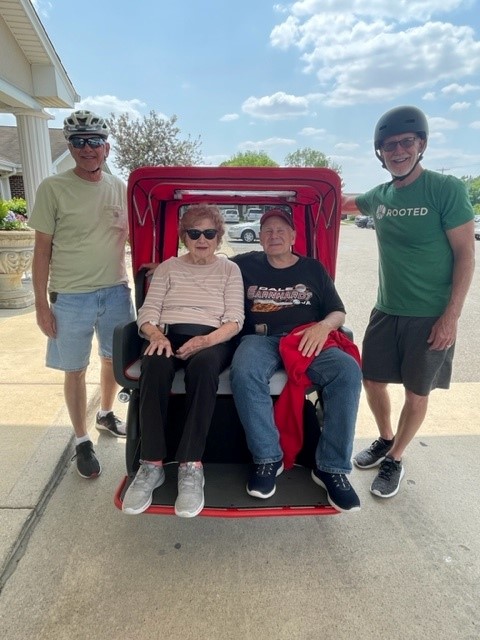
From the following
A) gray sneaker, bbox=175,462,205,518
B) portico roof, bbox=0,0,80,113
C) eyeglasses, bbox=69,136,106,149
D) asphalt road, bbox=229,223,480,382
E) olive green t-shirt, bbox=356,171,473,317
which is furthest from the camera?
portico roof, bbox=0,0,80,113

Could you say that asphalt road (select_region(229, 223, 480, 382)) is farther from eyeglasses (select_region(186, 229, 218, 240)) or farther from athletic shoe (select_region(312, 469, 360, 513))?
athletic shoe (select_region(312, 469, 360, 513))

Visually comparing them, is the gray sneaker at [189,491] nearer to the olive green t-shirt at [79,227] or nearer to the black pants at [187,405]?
the black pants at [187,405]

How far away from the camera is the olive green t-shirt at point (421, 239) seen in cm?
218

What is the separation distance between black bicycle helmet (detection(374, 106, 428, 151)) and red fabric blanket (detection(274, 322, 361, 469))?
1215 mm

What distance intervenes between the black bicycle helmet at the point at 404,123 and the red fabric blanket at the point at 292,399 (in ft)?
3.99

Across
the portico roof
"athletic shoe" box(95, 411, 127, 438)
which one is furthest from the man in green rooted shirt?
the portico roof

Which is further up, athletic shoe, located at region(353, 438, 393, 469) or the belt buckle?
the belt buckle

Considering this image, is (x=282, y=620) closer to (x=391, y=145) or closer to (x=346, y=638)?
(x=346, y=638)

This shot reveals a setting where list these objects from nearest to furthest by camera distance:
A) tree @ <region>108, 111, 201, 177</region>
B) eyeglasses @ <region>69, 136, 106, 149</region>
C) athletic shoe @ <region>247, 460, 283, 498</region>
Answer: athletic shoe @ <region>247, 460, 283, 498</region> < eyeglasses @ <region>69, 136, 106, 149</region> < tree @ <region>108, 111, 201, 177</region>

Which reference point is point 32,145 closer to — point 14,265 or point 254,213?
point 14,265

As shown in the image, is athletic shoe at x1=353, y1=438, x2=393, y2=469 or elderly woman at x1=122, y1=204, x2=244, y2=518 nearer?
elderly woman at x1=122, y1=204, x2=244, y2=518

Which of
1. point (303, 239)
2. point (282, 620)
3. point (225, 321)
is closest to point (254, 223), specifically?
point (303, 239)

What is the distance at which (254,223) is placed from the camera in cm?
292

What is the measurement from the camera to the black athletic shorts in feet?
7.54
